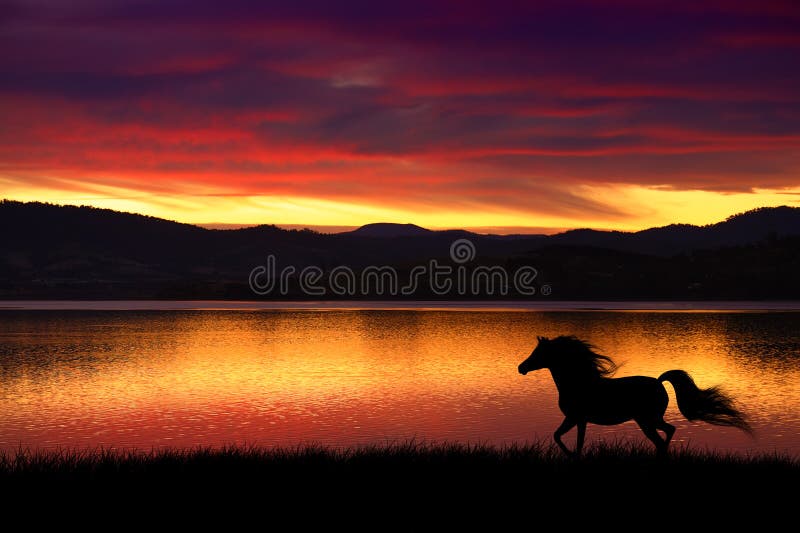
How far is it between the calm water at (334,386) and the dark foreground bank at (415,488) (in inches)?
288

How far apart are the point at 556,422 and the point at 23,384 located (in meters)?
23.6

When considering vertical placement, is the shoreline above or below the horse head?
below

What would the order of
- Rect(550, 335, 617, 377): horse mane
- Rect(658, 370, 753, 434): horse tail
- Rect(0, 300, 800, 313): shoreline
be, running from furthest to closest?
Rect(0, 300, 800, 313): shoreline, Rect(658, 370, 753, 434): horse tail, Rect(550, 335, 617, 377): horse mane

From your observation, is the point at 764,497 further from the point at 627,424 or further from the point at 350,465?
the point at 627,424

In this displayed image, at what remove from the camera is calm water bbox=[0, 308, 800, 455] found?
26062 mm

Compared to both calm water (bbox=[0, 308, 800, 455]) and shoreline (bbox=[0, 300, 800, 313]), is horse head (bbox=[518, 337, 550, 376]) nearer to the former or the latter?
calm water (bbox=[0, 308, 800, 455])

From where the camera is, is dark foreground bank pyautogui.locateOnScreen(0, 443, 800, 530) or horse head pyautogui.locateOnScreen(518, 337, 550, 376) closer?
dark foreground bank pyautogui.locateOnScreen(0, 443, 800, 530)

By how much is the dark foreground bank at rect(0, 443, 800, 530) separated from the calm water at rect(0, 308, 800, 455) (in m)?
7.31

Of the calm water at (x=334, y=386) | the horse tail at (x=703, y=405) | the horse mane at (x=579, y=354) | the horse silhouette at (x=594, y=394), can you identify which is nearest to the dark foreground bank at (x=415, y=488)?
the horse silhouette at (x=594, y=394)

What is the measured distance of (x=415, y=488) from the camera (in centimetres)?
1438

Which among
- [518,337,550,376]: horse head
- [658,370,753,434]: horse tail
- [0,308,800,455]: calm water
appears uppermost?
[518,337,550,376]: horse head

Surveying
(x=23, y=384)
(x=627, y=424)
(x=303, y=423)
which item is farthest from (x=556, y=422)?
(x=23, y=384)

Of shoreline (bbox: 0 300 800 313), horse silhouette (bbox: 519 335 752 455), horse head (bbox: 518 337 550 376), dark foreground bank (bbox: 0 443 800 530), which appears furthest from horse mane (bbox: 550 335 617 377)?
shoreline (bbox: 0 300 800 313)

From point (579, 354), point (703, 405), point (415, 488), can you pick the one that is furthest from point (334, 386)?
point (415, 488)
